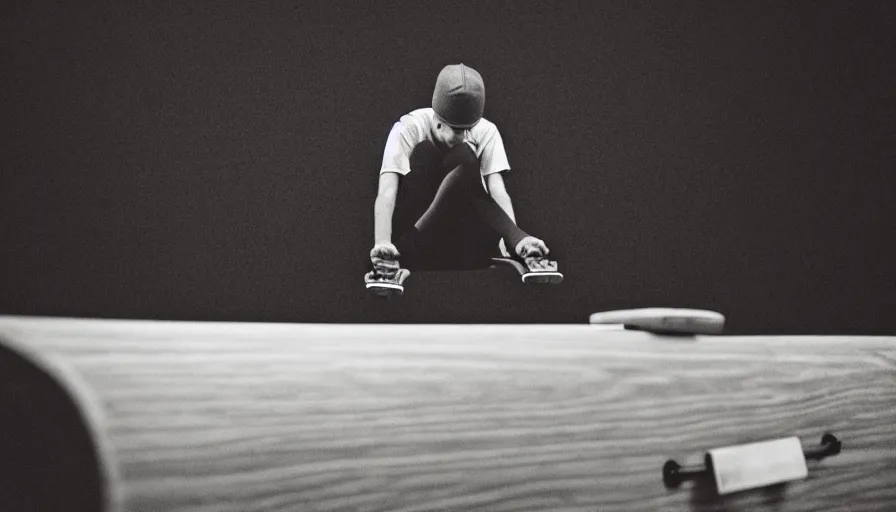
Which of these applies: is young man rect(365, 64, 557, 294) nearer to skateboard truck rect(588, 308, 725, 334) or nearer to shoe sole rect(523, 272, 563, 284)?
shoe sole rect(523, 272, 563, 284)

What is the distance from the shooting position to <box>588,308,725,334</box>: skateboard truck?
454 millimetres

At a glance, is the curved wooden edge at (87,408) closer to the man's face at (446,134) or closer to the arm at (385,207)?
the arm at (385,207)

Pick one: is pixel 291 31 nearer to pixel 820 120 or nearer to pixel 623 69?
pixel 623 69

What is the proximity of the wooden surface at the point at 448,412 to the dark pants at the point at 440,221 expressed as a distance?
490 millimetres

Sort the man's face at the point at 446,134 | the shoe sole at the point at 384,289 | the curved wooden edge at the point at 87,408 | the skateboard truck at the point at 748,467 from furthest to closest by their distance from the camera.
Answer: the man's face at the point at 446,134
the shoe sole at the point at 384,289
the skateboard truck at the point at 748,467
the curved wooden edge at the point at 87,408

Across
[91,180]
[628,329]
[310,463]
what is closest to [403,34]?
[91,180]

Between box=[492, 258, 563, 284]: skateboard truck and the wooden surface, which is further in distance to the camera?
box=[492, 258, 563, 284]: skateboard truck

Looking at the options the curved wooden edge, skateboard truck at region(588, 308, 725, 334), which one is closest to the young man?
skateboard truck at region(588, 308, 725, 334)

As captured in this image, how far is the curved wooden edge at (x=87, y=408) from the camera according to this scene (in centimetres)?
27

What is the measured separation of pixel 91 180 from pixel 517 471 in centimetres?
88

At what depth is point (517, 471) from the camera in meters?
0.38

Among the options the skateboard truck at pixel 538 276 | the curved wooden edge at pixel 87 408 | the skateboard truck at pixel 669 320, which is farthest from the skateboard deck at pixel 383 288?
the curved wooden edge at pixel 87 408

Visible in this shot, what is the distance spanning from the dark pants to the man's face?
0.05 ft

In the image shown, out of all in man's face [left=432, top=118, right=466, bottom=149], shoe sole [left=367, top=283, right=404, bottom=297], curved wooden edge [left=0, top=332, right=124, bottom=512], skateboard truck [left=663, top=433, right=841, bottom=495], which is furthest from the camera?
man's face [left=432, top=118, right=466, bottom=149]
